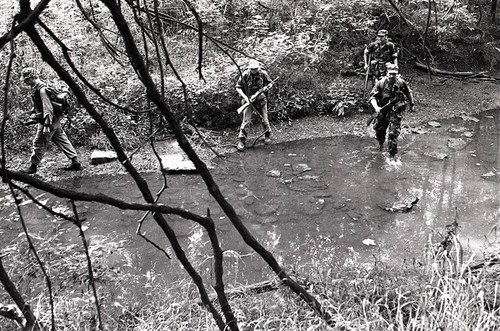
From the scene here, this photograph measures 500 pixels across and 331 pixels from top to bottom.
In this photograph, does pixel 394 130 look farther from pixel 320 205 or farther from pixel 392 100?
pixel 320 205

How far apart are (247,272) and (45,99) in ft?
14.2

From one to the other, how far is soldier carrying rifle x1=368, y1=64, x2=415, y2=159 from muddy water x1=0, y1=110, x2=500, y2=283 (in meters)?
0.71

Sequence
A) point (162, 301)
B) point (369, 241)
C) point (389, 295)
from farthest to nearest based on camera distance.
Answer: point (369, 241)
point (162, 301)
point (389, 295)

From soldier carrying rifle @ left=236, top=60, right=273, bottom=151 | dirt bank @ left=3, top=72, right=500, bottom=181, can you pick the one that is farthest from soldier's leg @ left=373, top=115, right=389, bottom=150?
soldier carrying rifle @ left=236, top=60, right=273, bottom=151

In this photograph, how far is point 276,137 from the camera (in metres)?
9.27

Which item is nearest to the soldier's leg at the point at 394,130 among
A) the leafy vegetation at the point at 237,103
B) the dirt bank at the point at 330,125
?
the dirt bank at the point at 330,125

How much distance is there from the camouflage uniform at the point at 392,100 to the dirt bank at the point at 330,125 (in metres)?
0.52

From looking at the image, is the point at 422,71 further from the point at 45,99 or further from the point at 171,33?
the point at 45,99

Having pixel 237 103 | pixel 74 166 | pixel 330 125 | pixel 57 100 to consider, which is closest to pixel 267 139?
pixel 237 103

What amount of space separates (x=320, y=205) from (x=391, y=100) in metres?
2.53

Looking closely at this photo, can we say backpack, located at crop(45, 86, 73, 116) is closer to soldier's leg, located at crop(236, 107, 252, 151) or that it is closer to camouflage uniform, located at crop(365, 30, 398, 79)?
soldier's leg, located at crop(236, 107, 252, 151)

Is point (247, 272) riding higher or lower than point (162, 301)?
lower

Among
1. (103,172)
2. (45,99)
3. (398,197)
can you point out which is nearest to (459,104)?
(398,197)

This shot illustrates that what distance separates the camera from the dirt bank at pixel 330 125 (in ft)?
25.3
